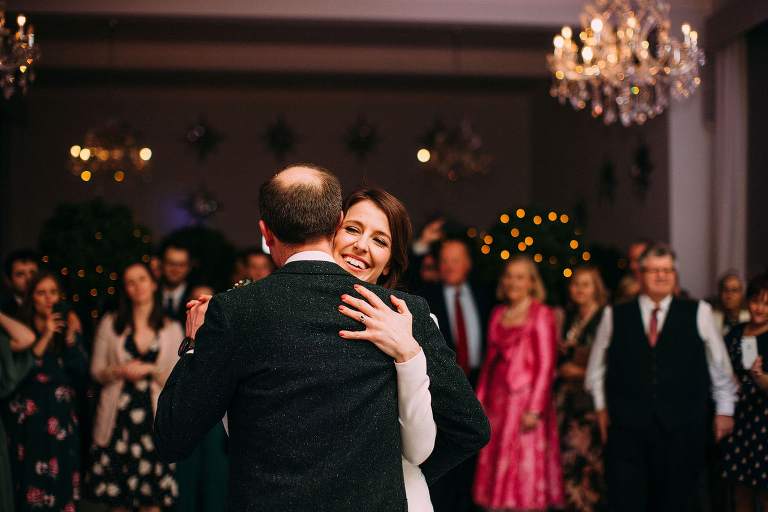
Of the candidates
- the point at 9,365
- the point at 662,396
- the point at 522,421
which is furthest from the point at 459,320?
the point at 9,365

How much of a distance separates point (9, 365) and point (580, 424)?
11.2 feet

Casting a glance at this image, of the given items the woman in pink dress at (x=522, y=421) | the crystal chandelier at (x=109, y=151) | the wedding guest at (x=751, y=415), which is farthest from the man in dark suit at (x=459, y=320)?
the crystal chandelier at (x=109, y=151)

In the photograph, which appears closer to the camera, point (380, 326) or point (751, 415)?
point (380, 326)

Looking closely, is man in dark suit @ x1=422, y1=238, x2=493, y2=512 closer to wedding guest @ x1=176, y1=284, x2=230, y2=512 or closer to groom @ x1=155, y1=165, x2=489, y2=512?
wedding guest @ x1=176, y1=284, x2=230, y2=512

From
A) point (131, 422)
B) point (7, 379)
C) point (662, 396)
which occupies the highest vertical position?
point (7, 379)

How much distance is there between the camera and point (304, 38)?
33.4 feet

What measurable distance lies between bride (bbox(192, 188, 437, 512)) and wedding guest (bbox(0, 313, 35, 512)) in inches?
112

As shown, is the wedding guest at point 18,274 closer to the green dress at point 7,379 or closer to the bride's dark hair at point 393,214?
the green dress at point 7,379

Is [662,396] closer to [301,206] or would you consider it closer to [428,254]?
[428,254]

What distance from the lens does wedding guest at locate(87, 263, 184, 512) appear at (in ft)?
16.5

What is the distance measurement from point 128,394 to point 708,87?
5.43 m

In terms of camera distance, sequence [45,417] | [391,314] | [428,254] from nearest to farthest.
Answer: [391,314]
[45,417]
[428,254]

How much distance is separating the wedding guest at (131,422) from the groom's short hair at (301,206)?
327 centimetres

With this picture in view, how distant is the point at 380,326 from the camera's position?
1.96 metres
